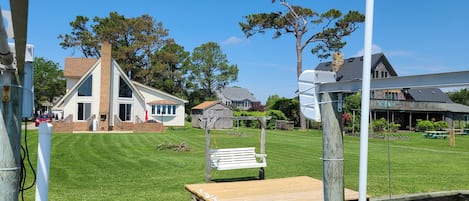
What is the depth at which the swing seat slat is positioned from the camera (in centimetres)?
792

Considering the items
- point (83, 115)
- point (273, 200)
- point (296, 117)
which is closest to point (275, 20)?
point (296, 117)

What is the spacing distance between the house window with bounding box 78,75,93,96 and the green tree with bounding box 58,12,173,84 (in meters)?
16.3

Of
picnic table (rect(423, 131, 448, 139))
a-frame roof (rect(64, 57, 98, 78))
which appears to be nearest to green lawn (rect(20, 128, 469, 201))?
picnic table (rect(423, 131, 448, 139))

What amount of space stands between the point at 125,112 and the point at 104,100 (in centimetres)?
299

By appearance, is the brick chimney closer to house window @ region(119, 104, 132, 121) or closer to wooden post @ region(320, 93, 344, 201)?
house window @ region(119, 104, 132, 121)

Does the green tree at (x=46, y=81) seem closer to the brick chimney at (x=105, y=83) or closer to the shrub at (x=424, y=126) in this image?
the brick chimney at (x=105, y=83)

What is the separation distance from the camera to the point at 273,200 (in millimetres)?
5422

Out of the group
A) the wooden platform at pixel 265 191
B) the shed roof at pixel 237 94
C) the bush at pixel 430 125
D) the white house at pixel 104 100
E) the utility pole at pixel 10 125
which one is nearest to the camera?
the utility pole at pixel 10 125

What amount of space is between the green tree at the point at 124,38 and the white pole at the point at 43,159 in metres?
45.1

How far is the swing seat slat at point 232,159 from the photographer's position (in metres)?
7.92

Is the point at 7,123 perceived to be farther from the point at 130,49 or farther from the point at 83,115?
the point at 130,49

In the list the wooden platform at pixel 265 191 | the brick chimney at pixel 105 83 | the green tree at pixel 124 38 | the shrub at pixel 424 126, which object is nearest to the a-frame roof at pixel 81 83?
the brick chimney at pixel 105 83

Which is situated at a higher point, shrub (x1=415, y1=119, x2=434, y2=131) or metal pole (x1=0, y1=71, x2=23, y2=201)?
metal pole (x1=0, y1=71, x2=23, y2=201)

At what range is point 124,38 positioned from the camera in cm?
4894
